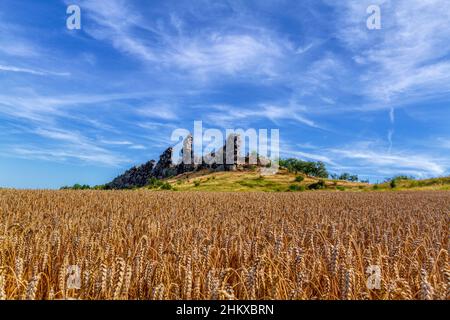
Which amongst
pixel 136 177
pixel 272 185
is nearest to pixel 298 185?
pixel 272 185

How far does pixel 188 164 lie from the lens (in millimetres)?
149875

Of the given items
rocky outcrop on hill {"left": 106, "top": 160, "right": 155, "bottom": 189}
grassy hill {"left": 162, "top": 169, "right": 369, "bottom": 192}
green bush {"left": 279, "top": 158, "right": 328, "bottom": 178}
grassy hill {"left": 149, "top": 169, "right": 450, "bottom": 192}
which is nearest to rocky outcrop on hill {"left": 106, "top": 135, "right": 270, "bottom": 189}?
rocky outcrop on hill {"left": 106, "top": 160, "right": 155, "bottom": 189}

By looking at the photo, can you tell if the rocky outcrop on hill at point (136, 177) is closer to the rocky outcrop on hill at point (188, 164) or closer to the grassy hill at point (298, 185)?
the rocky outcrop on hill at point (188, 164)

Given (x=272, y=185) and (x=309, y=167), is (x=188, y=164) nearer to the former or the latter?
(x=309, y=167)

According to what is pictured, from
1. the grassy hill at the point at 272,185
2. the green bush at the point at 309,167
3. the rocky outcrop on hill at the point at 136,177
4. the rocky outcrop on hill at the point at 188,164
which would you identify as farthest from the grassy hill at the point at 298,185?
the rocky outcrop on hill at the point at 136,177

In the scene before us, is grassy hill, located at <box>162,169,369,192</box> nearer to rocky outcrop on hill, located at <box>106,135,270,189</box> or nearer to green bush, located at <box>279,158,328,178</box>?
rocky outcrop on hill, located at <box>106,135,270,189</box>

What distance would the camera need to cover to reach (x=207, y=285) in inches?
135

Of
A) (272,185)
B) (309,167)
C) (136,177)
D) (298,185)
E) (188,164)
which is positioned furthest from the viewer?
(136,177)

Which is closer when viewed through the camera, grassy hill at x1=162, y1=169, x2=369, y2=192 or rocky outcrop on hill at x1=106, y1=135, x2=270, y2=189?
grassy hill at x1=162, y1=169, x2=369, y2=192

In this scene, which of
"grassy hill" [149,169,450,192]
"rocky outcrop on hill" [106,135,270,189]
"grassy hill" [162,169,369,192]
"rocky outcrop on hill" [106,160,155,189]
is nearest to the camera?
"grassy hill" [149,169,450,192]

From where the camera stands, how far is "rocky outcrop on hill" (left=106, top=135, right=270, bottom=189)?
→ 110812mm

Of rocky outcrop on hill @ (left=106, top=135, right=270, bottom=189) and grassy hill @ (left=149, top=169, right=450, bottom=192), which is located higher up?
rocky outcrop on hill @ (left=106, top=135, right=270, bottom=189)
